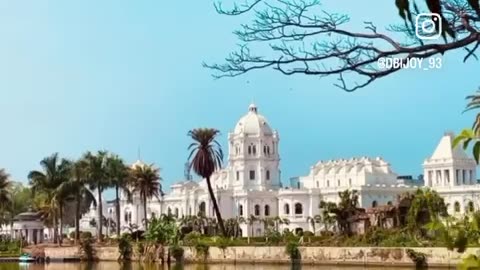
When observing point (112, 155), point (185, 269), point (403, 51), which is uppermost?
point (112, 155)

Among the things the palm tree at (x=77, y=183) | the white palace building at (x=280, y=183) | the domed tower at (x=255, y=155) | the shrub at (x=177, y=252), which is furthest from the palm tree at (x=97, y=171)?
the domed tower at (x=255, y=155)

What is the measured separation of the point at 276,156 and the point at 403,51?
93.9m

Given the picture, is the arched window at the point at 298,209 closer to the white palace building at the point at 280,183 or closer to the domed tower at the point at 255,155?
the white palace building at the point at 280,183

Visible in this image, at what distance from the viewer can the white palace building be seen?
86562 millimetres

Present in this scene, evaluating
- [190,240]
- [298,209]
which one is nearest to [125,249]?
[190,240]

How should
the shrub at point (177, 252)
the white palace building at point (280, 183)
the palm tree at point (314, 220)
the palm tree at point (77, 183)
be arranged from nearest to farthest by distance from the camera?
the shrub at point (177, 252) < the palm tree at point (77, 183) < the palm tree at point (314, 220) < the white palace building at point (280, 183)

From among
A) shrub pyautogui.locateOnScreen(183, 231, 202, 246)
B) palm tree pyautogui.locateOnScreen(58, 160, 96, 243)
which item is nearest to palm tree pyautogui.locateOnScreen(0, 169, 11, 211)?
palm tree pyautogui.locateOnScreen(58, 160, 96, 243)

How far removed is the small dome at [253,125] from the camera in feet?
323

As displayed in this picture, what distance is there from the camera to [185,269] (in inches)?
1769

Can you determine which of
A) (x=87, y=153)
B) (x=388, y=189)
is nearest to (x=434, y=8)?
(x=87, y=153)

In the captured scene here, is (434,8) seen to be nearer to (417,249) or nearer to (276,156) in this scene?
(417,249)

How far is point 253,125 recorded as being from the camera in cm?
9875

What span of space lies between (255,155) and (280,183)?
5.28 meters

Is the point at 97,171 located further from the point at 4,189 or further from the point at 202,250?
the point at 202,250
